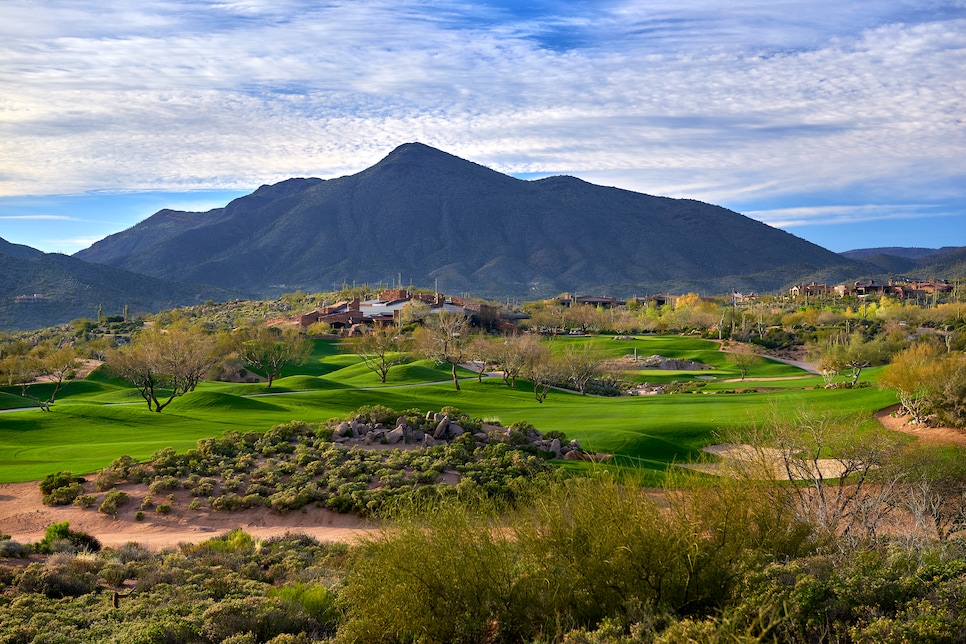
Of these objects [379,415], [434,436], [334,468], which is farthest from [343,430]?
[334,468]

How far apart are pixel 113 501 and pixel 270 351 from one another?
39704mm

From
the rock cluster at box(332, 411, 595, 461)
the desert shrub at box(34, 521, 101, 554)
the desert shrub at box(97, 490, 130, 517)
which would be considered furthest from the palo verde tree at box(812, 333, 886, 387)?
the desert shrub at box(34, 521, 101, 554)

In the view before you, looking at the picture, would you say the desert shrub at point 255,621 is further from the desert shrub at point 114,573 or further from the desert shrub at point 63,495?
the desert shrub at point 63,495

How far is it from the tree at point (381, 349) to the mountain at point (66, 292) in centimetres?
6961

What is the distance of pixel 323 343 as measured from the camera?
275 feet

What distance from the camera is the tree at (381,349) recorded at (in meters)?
58.3

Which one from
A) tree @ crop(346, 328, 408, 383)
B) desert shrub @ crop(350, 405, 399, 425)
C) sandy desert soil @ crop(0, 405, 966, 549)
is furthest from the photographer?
tree @ crop(346, 328, 408, 383)

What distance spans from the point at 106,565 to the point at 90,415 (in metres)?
24.1

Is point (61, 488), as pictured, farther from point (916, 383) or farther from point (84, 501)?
point (916, 383)

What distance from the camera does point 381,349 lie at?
57.3 meters

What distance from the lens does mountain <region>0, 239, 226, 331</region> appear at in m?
115

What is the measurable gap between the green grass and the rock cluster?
1762 mm

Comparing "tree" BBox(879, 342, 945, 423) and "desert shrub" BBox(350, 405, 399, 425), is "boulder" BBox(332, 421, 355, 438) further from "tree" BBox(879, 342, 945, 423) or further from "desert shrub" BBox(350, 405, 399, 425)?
"tree" BBox(879, 342, 945, 423)

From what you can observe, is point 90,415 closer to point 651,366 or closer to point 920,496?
point 920,496
